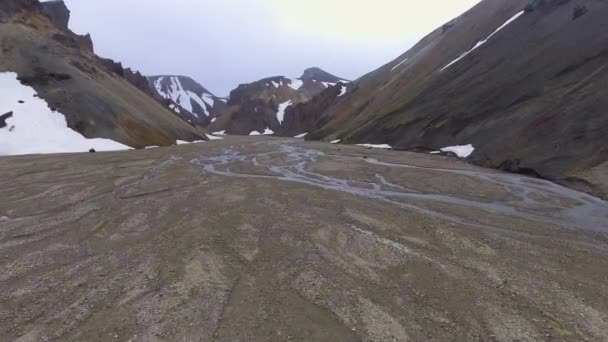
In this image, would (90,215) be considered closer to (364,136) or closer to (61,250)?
(61,250)

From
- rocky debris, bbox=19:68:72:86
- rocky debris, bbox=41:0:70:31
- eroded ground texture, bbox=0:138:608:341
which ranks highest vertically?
rocky debris, bbox=41:0:70:31

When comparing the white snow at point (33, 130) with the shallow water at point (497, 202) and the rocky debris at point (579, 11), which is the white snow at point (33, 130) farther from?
the rocky debris at point (579, 11)

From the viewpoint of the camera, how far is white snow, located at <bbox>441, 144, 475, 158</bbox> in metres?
36.8

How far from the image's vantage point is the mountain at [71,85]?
50.2 metres

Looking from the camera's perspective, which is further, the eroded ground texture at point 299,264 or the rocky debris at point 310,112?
the rocky debris at point 310,112

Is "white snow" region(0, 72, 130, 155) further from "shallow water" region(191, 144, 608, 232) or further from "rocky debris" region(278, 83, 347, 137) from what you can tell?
"rocky debris" region(278, 83, 347, 137)

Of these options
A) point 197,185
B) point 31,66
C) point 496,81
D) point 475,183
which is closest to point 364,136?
point 496,81

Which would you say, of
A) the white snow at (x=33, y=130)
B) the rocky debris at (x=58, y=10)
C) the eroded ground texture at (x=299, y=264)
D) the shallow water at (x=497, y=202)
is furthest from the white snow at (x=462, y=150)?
the rocky debris at (x=58, y=10)

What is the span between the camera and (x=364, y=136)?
6103 cm

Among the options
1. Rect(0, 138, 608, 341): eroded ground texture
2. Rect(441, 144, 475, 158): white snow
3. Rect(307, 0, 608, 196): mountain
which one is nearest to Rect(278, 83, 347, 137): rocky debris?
Rect(307, 0, 608, 196): mountain

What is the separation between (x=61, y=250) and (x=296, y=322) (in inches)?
325

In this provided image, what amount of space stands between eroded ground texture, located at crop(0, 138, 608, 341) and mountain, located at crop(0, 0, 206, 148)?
3175 cm

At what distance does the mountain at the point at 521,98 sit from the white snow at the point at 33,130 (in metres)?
37.1

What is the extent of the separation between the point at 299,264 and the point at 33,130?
4545 centimetres
